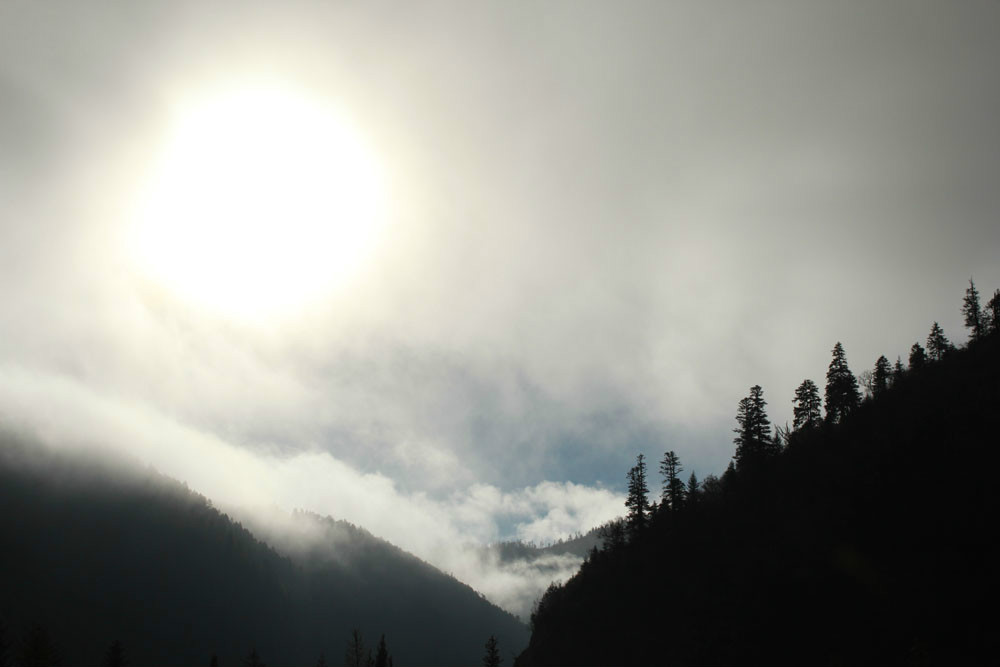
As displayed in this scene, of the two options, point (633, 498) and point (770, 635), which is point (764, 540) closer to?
point (770, 635)

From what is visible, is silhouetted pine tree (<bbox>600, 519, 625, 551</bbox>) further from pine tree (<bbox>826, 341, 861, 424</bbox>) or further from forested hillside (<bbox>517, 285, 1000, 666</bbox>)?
pine tree (<bbox>826, 341, 861, 424</bbox>)

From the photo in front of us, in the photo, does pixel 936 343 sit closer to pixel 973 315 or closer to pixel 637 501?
pixel 973 315

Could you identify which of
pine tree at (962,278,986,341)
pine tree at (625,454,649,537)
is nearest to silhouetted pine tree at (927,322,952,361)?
pine tree at (962,278,986,341)

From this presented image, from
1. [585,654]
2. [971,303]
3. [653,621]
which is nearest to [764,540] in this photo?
[653,621]

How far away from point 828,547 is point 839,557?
1.65 metres

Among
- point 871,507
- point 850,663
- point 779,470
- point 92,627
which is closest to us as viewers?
point 850,663

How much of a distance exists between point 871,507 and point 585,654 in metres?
40.0

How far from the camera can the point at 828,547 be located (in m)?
57.2

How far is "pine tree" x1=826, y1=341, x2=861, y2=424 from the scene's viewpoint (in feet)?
273

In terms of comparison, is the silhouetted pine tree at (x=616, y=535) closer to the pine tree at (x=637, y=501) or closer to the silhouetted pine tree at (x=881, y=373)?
the pine tree at (x=637, y=501)

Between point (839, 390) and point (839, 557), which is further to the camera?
point (839, 390)

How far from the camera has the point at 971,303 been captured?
94688 millimetres

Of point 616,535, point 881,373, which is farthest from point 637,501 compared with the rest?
point 881,373

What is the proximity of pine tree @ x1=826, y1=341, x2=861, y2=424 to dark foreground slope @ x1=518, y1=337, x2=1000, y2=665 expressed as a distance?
5229mm
